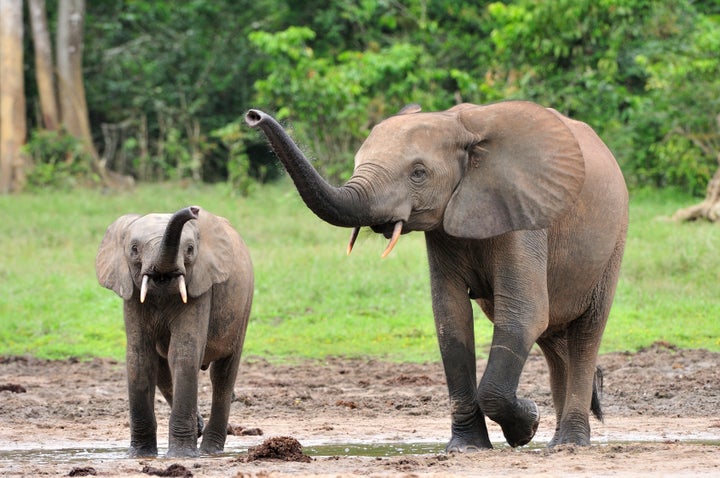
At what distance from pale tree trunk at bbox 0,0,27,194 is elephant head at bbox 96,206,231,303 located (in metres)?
16.9

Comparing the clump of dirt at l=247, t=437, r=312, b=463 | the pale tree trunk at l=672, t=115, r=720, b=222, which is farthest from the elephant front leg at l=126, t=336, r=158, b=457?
the pale tree trunk at l=672, t=115, r=720, b=222

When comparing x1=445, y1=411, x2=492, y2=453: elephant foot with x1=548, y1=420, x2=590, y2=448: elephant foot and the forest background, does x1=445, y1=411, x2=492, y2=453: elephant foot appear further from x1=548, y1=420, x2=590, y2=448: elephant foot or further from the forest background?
the forest background

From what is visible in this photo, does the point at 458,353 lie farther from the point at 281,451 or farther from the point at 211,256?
the point at 211,256

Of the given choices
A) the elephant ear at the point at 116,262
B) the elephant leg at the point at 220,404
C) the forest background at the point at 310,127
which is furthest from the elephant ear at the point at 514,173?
the forest background at the point at 310,127

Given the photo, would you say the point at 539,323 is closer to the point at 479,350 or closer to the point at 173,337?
the point at 173,337

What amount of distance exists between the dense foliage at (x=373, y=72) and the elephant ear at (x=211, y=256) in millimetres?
10486

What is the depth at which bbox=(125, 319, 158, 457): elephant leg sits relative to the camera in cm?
755

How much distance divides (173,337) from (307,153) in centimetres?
160

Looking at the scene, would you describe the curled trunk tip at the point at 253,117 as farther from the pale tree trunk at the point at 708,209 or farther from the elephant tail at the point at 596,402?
the pale tree trunk at the point at 708,209

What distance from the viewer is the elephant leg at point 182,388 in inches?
294

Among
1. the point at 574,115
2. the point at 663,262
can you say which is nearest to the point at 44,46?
the point at 574,115

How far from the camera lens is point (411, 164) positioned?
21.5ft

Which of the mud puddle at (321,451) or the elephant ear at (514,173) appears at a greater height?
the elephant ear at (514,173)

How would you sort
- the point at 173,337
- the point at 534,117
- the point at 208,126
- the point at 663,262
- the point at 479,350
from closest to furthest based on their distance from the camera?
the point at 534,117 → the point at 173,337 → the point at 479,350 → the point at 663,262 → the point at 208,126
